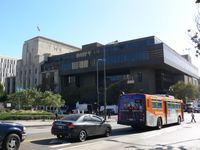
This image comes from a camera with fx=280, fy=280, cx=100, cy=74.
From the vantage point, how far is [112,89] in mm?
85062

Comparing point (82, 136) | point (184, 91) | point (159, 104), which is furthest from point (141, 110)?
point (184, 91)

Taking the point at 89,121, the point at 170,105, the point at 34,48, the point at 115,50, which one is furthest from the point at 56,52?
the point at 89,121

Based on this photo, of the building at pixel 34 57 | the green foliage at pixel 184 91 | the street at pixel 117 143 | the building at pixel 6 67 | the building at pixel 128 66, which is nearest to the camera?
the street at pixel 117 143

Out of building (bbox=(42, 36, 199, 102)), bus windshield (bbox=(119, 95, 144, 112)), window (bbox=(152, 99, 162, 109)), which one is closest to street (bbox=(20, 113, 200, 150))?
bus windshield (bbox=(119, 95, 144, 112))

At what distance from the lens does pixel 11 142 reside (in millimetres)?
10719

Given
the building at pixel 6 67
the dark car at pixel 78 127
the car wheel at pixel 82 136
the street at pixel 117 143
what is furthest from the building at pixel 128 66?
the building at pixel 6 67

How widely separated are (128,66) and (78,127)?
2951 inches

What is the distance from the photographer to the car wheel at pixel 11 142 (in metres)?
10.5

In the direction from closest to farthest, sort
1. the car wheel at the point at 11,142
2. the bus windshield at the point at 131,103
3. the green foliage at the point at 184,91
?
1. the car wheel at the point at 11,142
2. the bus windshield at the point at 131,103
3. the green foliage at the point at 184,91

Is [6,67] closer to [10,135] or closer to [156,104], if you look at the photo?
[156,104]

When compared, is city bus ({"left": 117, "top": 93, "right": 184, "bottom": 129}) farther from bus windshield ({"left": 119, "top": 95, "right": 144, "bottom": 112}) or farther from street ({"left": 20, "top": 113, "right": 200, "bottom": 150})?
street ({"left": 20, "top": 113, "right": 200, "bottom": 150})

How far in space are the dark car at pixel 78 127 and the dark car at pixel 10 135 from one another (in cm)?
364

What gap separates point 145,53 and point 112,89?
14.8 meters

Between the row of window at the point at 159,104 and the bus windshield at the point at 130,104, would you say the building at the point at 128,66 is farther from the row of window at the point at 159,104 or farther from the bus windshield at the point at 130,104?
the bus windshield at the point at 130,104
